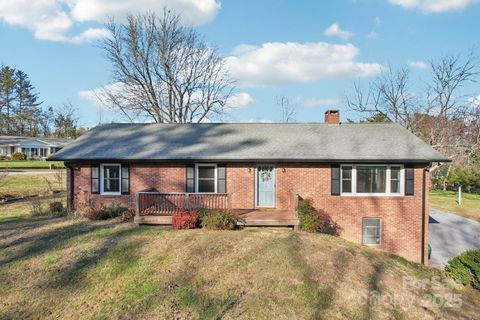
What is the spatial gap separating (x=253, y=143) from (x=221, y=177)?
7.20 feet

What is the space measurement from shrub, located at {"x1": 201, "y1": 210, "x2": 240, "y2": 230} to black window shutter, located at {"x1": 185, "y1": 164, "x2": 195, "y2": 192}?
2307 mm

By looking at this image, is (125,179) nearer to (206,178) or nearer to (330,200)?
(206,178)

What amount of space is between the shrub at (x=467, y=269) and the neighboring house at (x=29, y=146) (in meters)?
59.1

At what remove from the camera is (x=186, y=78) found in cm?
3531

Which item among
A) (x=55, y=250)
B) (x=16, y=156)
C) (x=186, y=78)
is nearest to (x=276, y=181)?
(x=55, y=250)

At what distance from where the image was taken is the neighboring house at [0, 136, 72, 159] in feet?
182

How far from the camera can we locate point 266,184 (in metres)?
14.1

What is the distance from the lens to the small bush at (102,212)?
1370 centimetres

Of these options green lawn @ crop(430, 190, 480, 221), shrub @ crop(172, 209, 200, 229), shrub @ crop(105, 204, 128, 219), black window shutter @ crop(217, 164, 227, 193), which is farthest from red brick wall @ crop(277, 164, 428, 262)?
green lawn @ crop(430, 190, 480, 221)

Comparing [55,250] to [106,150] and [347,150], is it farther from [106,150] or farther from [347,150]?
[347,150]

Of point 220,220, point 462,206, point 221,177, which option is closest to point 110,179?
point 221,177

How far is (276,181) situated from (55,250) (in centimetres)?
811

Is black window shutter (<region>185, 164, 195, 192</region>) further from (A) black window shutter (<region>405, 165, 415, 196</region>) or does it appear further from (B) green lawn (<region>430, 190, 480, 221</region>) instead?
(B) green lawn (<region>430, 190, 480, 221</region>)

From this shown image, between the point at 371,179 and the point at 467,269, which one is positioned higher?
the point at 371,179
